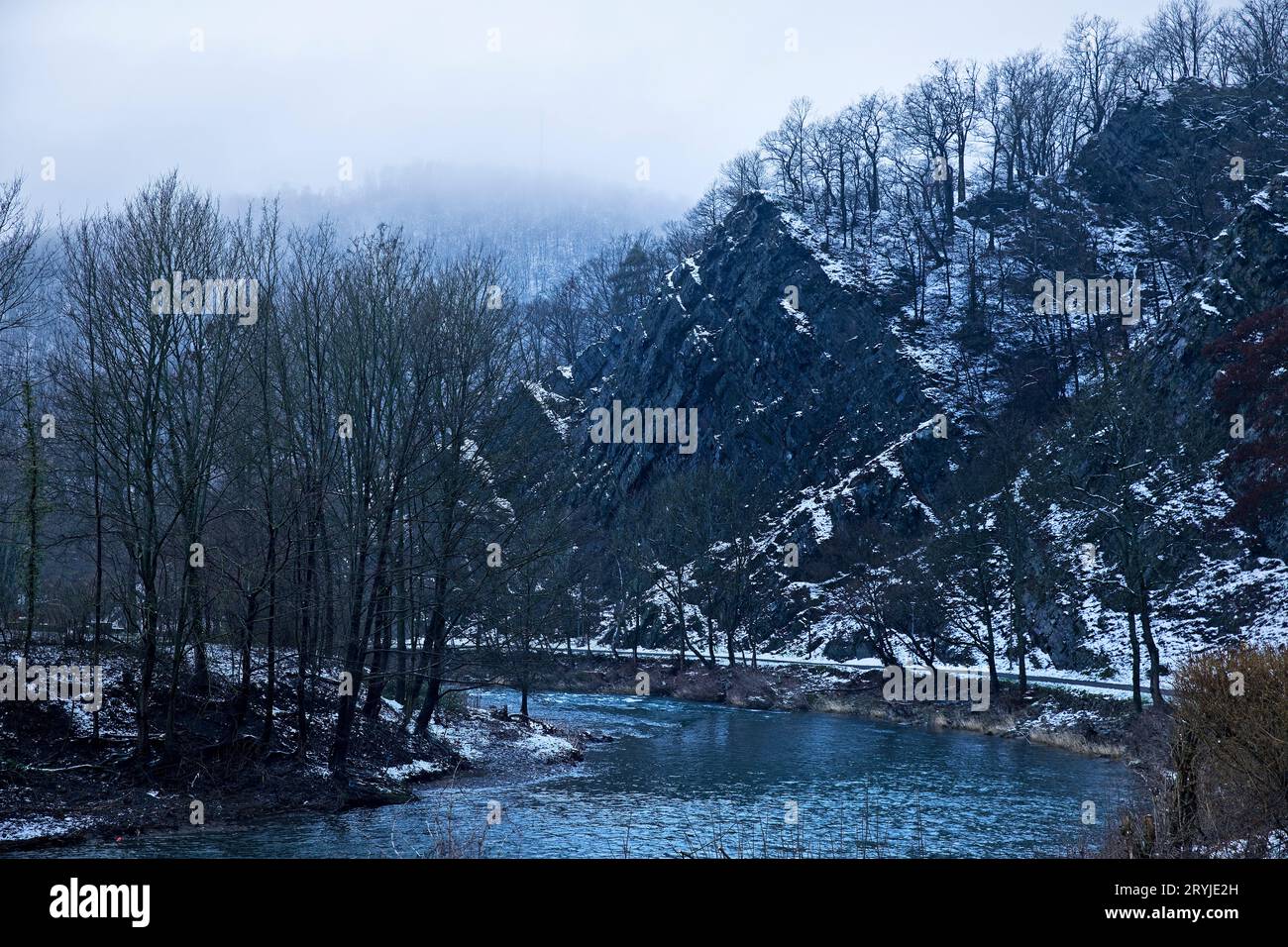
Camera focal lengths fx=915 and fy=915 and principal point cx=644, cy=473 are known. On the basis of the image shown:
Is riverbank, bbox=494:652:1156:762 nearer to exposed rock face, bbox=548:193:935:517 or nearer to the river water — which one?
the river water

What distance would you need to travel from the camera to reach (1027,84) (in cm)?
9806

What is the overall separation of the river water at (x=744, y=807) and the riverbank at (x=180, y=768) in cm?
99

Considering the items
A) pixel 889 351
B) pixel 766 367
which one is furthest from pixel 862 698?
pixel 766 367

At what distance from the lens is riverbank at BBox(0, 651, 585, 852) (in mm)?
18672

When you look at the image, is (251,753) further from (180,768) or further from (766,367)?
(766,367)

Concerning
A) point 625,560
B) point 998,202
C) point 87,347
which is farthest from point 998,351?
point 87,347

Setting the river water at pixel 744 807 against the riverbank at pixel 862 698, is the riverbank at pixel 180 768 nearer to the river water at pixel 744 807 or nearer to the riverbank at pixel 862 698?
the river water at pixel 744 807

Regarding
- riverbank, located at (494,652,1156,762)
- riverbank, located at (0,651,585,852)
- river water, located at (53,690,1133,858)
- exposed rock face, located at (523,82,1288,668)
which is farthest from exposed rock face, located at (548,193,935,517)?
riverbank, located at (0,651,585,852)

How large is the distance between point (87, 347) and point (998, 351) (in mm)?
69570

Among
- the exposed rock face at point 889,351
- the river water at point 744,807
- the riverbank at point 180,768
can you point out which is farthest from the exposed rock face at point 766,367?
the riverbank at point 180,768

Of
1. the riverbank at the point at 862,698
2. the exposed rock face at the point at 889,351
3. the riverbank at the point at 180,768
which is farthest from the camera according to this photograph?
the exposed rock face at the point at 889,351

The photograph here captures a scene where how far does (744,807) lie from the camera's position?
22.3 metres

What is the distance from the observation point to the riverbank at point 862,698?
110ft

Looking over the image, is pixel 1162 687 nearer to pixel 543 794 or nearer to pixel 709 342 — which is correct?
pixel 543 794
